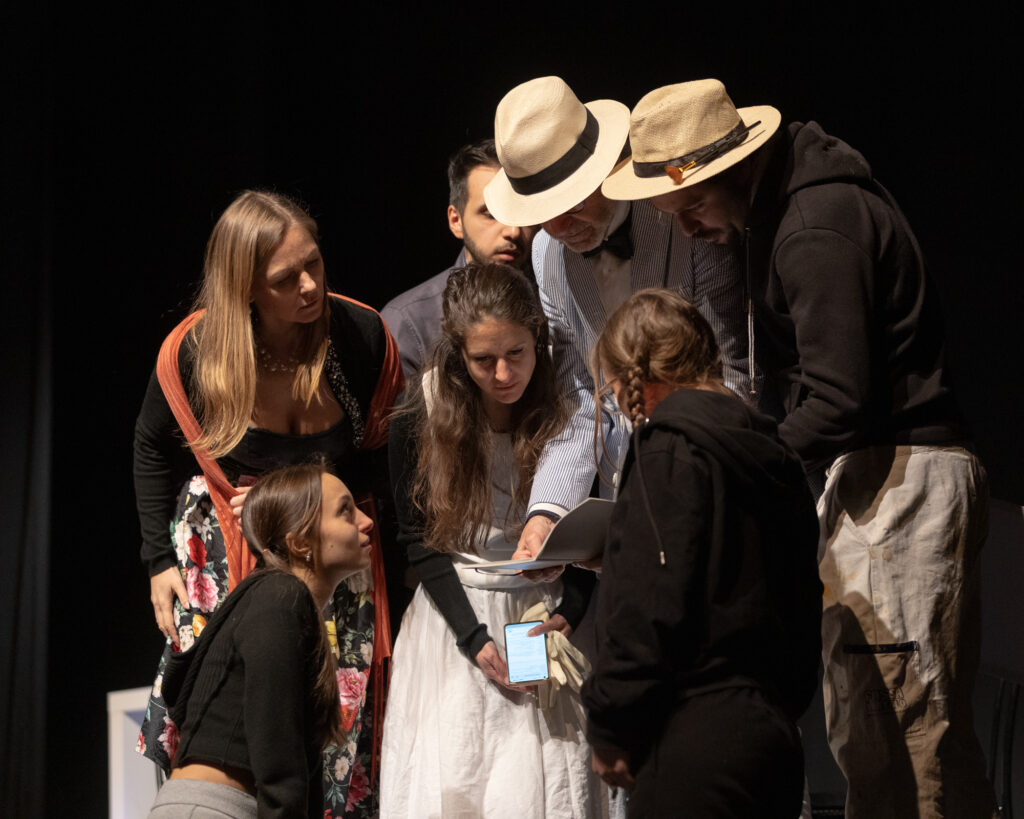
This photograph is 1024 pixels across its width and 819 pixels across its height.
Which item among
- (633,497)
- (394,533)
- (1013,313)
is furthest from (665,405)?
(1013,313)

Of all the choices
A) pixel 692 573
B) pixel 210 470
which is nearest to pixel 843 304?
pixel 692 573

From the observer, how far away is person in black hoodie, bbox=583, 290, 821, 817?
1.59 meters

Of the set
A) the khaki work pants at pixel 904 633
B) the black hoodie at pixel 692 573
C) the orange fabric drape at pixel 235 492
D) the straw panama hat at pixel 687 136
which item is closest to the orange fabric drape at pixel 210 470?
the orange fabric drape at pixel 235 492

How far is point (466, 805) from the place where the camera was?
2.34 m

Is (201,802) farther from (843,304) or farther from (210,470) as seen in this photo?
(843,304)

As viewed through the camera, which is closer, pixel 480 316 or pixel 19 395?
pixel 480 316

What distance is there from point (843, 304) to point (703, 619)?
2.07 ft

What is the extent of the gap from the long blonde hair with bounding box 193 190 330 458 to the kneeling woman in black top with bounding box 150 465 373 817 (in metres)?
0.46

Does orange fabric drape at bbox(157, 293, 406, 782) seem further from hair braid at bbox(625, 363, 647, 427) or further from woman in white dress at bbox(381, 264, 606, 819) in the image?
hair braid at bbox(625, 363, 647, 427)

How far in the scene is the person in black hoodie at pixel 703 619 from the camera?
5.23 feet

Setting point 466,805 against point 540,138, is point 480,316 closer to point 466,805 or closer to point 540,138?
point 540,138

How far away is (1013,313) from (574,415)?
156 centimetres

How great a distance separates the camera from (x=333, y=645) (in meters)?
2.66

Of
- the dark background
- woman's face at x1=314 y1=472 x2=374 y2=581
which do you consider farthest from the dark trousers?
the dark background
